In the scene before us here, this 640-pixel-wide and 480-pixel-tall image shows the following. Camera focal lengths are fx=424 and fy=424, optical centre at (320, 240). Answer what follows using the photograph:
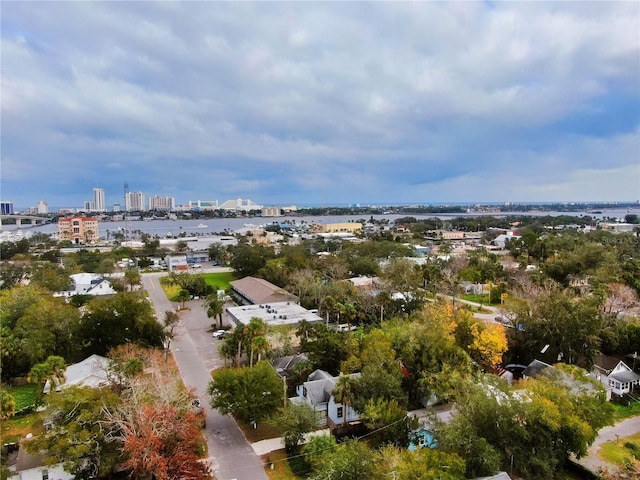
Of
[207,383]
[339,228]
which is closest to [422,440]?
[207,383]

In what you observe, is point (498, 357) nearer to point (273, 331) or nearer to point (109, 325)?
point (273, 331)

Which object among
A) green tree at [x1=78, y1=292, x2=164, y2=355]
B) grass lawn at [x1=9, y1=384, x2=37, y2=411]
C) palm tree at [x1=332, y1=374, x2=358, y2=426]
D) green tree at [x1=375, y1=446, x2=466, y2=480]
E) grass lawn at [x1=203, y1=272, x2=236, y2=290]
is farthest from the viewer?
grass lawn at [x1=203, y1=272, x2=236, y2=290]

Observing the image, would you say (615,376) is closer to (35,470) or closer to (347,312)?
(347,312)

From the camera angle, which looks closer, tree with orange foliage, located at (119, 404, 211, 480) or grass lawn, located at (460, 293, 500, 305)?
tree with orange foliage, located at (119, 404, 211, 480)

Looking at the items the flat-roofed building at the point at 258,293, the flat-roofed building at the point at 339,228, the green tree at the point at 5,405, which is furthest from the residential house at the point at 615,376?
the flat-roofed building at the point at 339,228

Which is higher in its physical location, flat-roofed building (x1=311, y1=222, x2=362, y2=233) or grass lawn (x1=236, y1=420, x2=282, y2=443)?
flat-roofed building (x1=311, y1=222, x2=362, y2=233)

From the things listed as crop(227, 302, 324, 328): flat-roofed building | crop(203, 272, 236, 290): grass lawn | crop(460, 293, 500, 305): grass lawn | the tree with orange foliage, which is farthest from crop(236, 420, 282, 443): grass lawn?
crop(203, 272, 236, 290): grass lawn

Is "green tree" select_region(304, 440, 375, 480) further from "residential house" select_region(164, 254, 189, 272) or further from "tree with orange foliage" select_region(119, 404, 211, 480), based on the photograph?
"residential house" select_region(164, 254, 189, 272)
